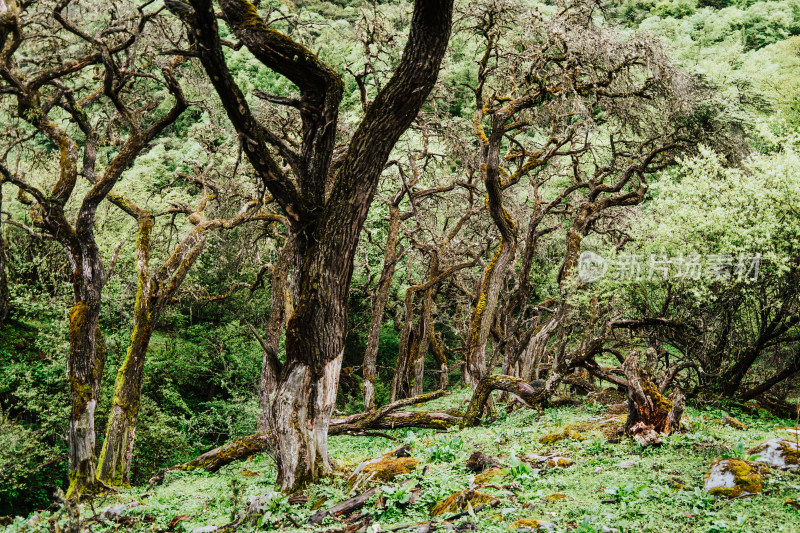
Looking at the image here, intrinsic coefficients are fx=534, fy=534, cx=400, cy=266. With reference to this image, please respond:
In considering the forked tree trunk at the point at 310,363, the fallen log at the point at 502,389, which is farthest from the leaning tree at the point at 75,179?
the fallen log at the point at 502,389

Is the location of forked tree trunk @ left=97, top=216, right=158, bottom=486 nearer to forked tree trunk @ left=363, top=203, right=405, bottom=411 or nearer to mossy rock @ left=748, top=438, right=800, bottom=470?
forked tree trunk @ left=363, top=203, right=405, bottom=411

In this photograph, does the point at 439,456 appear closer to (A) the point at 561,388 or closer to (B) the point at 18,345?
(A) the point at 561,388

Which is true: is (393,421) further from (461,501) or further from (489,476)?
(461,501)

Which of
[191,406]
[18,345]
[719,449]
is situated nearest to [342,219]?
[719,449]

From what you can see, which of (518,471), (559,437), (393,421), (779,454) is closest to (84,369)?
(393,421)

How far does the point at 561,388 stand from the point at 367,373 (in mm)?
6424

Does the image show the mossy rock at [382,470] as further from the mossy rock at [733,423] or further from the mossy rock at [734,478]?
the mossy rock at [733,423]

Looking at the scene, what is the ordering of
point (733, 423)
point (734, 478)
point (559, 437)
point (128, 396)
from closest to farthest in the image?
point (734, 478), point (559, 437), point (733, 423), point (128, 396)

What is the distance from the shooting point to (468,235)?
22734 millimetres

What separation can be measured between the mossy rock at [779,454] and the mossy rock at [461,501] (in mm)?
2782

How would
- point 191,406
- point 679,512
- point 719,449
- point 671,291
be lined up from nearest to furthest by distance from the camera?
point 679,512 < point 719,449 < point 671,291 < point 191,406

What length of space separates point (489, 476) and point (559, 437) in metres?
2.15

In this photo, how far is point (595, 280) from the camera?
41.0 ft

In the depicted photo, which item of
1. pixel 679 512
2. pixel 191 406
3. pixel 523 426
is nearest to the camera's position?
pixel 679 512
